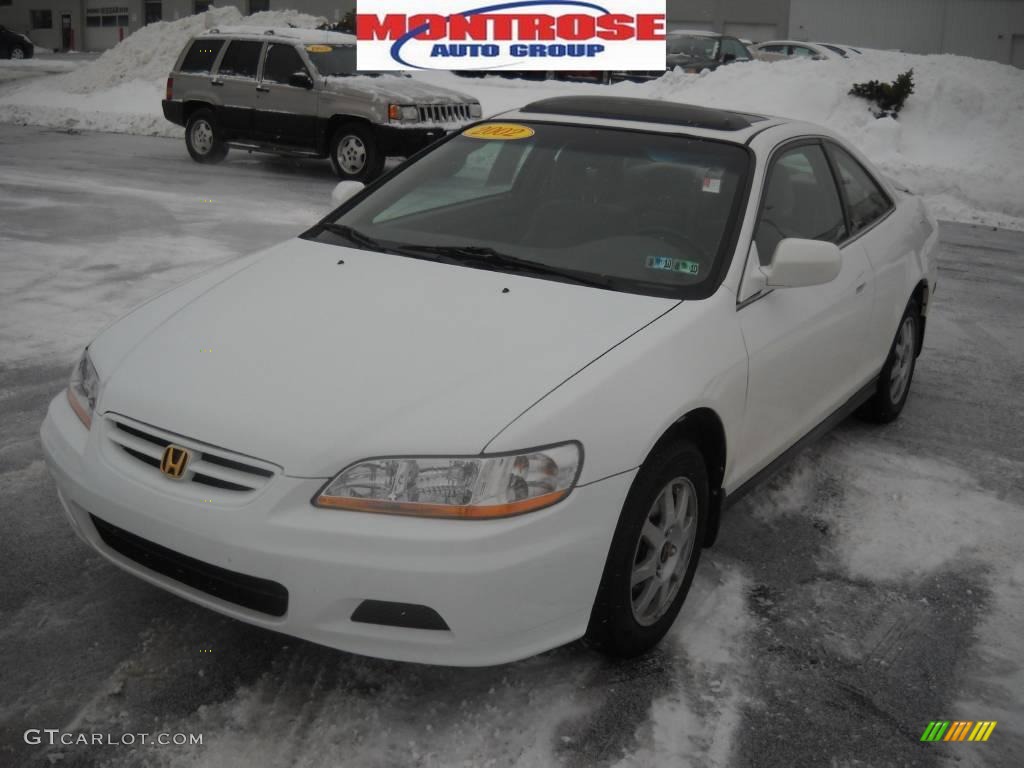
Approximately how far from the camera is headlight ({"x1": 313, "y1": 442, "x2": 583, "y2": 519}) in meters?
2.63

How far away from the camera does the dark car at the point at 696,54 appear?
2461cm

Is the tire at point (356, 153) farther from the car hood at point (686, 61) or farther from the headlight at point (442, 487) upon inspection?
the car hood at point (686, 61)

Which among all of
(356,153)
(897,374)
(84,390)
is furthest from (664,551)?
(356,153)

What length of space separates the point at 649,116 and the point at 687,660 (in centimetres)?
211

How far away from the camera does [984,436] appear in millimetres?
5414

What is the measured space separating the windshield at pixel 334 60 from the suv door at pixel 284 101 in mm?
192

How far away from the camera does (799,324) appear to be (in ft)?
12.7

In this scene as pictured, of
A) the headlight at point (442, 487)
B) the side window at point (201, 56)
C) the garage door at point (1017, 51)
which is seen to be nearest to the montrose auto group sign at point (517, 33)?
the side window at point (201, 56)

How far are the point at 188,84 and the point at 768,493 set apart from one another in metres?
12.7

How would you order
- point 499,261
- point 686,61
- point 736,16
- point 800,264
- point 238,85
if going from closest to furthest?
point 800,264 < point 499,261 < point 238,85 < point 686,61 < point 736,16

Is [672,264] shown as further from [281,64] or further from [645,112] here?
[281,64]

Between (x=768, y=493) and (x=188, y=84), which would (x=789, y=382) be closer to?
(x=768, y=493)

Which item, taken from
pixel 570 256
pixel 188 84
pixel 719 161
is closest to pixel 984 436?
pixel 719 161

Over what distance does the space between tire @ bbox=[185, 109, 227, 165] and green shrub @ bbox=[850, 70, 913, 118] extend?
9.95 metres
